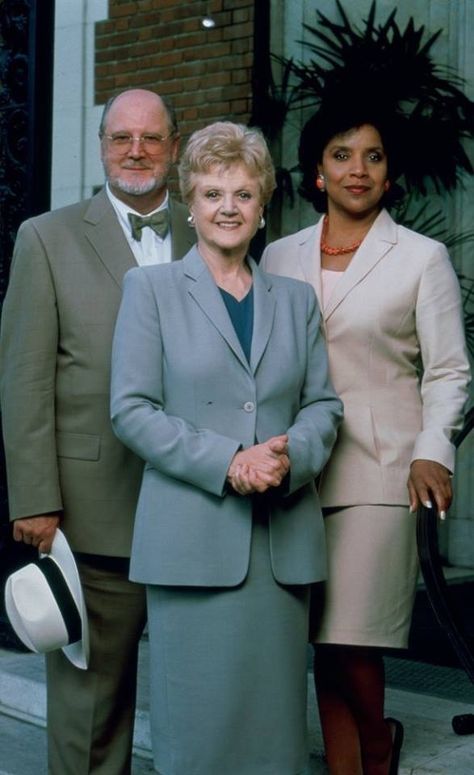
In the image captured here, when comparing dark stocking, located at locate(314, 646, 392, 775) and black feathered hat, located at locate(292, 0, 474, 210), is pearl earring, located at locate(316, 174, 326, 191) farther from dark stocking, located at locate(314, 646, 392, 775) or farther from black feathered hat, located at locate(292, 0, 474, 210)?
black feathered hat, located at locate(292, 0, 474, 210)

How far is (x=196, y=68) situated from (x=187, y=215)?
3188mm

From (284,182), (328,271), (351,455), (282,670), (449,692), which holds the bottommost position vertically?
(449,692)

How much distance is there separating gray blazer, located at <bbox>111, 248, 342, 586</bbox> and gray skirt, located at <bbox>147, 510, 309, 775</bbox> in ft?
0.20

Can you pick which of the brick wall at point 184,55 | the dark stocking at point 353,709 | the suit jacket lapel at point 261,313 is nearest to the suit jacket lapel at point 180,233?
the suit jacket lapel at point 261,313

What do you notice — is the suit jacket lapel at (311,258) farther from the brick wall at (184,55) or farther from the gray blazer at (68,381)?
the brick wall at (184,55)

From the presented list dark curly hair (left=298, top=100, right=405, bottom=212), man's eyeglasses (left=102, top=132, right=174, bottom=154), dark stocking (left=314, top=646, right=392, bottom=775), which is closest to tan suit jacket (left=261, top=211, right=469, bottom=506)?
dark curly hair (left=298, top=100, right=405, bottom=212)

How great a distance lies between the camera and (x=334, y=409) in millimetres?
3584

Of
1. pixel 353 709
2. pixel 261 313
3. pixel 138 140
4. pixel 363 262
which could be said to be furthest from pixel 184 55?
pixel 353 709

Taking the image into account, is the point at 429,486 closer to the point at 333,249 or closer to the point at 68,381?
the point at 333,249

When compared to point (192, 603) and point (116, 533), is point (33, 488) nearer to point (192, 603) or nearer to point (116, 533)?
point (116, 533)

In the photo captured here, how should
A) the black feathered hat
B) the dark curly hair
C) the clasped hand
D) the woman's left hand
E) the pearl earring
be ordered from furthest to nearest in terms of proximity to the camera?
the black feathered hat → the pearl earring → the dark curly hair → the woman's left hand → the clasped hand

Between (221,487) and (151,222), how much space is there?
1.04 m

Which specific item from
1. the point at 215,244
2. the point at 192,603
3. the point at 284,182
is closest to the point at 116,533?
the point at 192,603

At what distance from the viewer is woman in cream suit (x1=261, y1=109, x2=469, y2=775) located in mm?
3791
